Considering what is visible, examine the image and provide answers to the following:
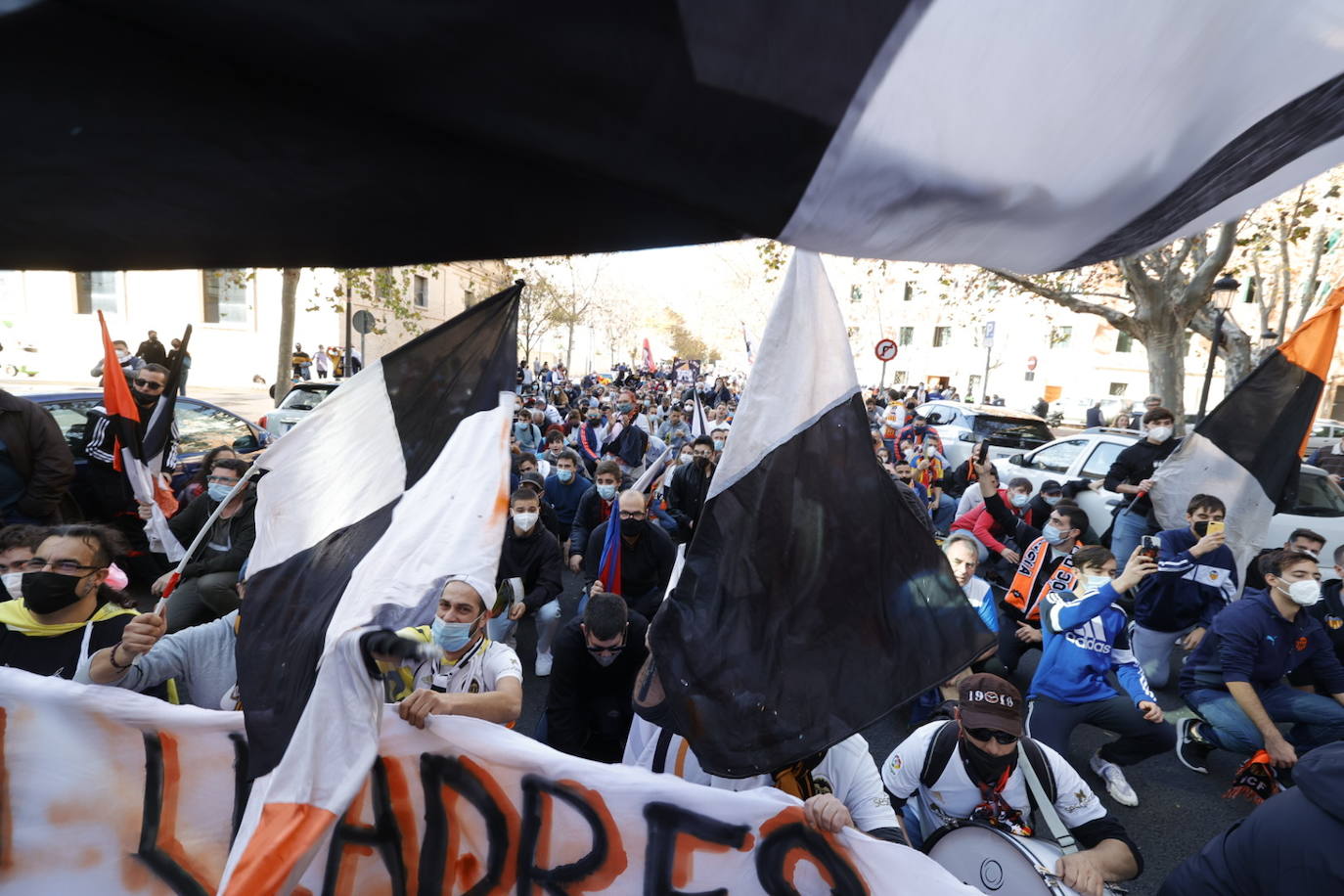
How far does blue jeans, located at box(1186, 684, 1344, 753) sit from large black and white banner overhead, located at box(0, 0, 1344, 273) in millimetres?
→ 4751

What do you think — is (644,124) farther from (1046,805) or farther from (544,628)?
(544,628)

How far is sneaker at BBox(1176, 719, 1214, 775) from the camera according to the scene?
499 cm

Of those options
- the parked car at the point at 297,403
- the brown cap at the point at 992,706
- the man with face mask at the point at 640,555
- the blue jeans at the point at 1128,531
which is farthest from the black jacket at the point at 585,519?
the parked car at the point at 297,403

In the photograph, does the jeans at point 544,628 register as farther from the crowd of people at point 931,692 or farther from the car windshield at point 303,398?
the car windshield at point 303,398

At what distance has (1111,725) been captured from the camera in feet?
14.8

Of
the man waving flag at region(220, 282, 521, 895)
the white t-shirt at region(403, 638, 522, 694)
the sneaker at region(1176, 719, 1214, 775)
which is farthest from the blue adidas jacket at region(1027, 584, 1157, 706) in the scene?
the man waving flag at region(220, 282, 521, 895)

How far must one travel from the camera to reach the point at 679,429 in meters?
13.6

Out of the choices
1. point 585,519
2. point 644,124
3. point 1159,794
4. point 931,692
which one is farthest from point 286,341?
point 644,124

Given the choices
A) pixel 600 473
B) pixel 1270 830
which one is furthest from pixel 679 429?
pixel 1270 830

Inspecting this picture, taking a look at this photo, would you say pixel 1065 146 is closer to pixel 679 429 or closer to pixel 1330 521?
pixel 1330 521

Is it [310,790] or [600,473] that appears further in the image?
[600,473]

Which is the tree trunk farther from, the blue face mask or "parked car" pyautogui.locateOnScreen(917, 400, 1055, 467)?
the blue face mask

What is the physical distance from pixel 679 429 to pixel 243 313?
21.3 metres

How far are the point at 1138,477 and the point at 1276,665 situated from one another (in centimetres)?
368
